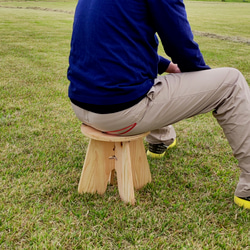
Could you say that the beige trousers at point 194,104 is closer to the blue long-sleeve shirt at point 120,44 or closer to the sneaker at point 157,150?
the blue long-sleeve shirt at point 120,44

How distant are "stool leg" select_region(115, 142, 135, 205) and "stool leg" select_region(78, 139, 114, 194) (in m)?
0.09

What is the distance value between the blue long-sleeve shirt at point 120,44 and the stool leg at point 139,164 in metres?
0.48

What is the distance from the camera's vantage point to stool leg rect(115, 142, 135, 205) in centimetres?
219

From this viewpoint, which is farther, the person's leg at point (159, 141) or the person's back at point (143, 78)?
the person's leg at point (159, 141)

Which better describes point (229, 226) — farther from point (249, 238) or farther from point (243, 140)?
point (243, 140)

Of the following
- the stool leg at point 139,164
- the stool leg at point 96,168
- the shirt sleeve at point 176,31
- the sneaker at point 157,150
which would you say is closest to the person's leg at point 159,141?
the sneaker at point 157,150

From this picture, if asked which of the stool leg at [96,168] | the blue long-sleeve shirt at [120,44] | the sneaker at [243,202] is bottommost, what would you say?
the sneaker at [243,202]

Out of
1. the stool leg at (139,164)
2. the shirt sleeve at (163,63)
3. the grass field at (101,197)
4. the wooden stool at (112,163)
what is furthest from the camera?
the shirt sleeve at (163,63)

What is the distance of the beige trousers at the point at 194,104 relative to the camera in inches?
80.4

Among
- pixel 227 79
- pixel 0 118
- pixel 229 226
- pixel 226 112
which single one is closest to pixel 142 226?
pixel 229 226

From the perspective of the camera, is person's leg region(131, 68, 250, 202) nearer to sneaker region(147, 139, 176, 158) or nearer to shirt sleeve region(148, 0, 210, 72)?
shirt sleeve region(148, 0, 210, 72)

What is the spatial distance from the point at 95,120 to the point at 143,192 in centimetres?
76

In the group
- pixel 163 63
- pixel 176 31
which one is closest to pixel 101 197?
pixel 163 63

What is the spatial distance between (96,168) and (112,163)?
0.43ft
